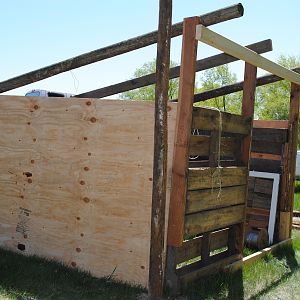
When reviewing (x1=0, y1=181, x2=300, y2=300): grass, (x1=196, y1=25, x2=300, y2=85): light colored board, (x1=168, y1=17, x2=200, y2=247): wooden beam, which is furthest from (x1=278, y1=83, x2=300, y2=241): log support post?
(x1=168, y1=17, x2=200, y2=247): wooden beam

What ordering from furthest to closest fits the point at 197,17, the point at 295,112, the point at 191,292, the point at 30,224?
the point at 295,112, the point at 30,224, the point at 191,292, the point at 197,17

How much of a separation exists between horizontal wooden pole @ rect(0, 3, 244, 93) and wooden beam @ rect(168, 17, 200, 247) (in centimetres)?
29

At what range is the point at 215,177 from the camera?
5141 millimetres

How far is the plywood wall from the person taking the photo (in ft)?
16.2

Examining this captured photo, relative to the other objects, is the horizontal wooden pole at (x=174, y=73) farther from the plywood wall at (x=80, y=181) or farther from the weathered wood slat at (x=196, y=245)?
the weathered wood slat at (x=196, y=245)

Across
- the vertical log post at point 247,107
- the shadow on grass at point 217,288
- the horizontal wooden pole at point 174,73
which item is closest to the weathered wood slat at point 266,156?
the vertical log post at point 247,107

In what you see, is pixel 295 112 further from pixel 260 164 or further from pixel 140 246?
pixel 140 246

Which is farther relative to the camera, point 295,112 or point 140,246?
point 295,112

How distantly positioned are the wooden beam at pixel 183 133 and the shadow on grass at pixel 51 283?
2.71ft

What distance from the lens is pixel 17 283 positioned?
4785mm

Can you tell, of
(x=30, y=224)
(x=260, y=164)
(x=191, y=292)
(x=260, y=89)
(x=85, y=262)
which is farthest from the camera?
(x=260, y=89)

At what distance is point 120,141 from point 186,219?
3.64 feet

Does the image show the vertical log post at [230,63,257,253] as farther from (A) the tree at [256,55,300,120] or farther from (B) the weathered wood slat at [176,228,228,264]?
(A) the tree at [256,55,300,120]

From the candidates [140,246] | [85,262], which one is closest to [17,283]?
[85,262]
